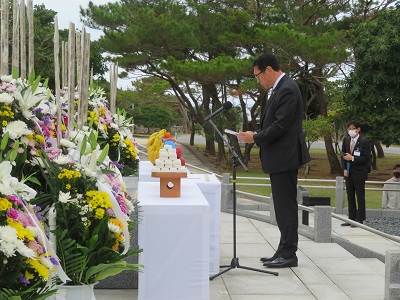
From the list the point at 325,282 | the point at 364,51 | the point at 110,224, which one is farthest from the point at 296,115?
the point at 364,51

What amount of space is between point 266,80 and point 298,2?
2259 cm

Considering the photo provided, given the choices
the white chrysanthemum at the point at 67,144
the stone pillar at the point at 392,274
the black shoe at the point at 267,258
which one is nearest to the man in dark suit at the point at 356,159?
the black shoe at the point at 267,258

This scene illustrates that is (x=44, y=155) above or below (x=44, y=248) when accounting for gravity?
above

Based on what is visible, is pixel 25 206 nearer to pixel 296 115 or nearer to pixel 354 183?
pixel 296 115

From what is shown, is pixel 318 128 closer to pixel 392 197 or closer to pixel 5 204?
pixel 392 197

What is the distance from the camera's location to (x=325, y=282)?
5.62 metres

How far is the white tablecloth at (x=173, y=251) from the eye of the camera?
4266mm

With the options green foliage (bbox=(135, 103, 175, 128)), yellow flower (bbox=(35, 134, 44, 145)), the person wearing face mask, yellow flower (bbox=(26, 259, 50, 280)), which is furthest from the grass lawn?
green foliage (bbox=(135, 103, 175, 128))

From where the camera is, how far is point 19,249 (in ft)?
7.82

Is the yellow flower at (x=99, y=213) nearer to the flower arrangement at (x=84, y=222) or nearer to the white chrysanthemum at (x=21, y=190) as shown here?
the flower arrangement at (x=84, y=222)

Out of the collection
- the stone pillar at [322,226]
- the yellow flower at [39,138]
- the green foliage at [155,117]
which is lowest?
the stone pillar at [322,226]

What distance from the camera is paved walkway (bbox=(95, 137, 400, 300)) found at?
5.18 metres

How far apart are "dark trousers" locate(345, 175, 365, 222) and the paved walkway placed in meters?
2.80

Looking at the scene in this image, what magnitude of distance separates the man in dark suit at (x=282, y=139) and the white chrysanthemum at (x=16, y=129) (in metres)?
2.71
